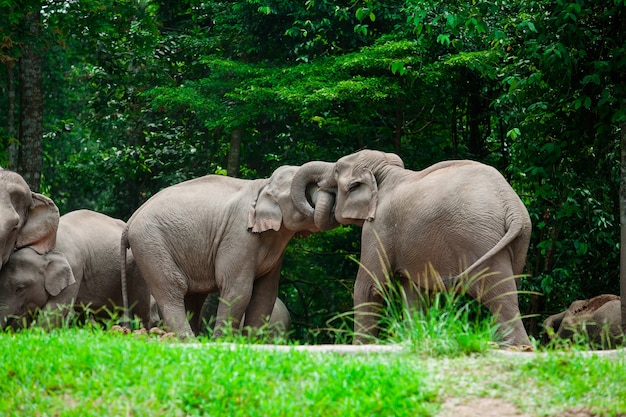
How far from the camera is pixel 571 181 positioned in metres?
12.8

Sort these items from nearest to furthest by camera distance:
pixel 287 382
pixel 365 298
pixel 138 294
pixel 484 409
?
pixel 484 409, pixel 287 382, pixel 365 298, pixel 138 294

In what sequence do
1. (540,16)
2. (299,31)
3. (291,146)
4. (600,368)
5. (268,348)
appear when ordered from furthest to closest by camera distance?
(291,146) < (299,31) < (540,16) < (268,348) < (600,368)

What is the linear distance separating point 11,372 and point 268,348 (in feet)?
5.73

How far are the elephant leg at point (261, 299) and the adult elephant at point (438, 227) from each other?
1.20m

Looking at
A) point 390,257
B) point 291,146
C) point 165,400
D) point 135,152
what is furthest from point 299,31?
point 165,400

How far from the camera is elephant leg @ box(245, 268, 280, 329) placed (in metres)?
12.3

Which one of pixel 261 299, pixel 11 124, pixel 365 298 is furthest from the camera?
pixel 11 124

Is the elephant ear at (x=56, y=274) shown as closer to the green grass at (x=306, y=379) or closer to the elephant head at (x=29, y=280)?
Answer: the elephant head at (x=29, y=280)

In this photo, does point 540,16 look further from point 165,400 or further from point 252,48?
point 165,400

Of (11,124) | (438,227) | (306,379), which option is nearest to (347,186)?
(438,227)

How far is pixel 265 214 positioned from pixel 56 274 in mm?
2473

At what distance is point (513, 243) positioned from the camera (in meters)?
9.71

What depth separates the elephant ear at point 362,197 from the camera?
1105 centimetres

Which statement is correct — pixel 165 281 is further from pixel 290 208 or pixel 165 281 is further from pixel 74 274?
pixel 290 208
